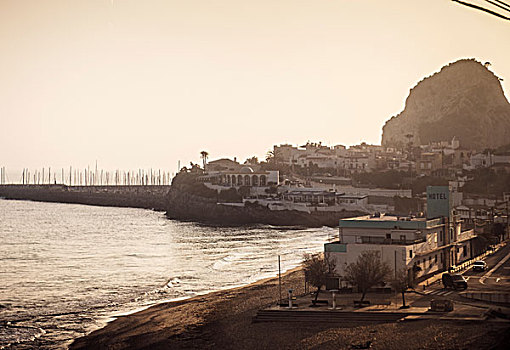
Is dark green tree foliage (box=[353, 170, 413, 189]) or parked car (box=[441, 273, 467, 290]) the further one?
dark green tree foliage (box=[353, 170, 413, 189])

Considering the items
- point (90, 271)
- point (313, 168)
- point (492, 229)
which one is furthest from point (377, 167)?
point (90, 271)

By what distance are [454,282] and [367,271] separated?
15.2 feet

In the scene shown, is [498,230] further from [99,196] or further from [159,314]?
[99,196]

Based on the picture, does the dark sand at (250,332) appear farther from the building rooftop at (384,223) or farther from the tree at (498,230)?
the tree at (498,230)

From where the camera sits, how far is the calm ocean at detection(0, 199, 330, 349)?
29.4 meters

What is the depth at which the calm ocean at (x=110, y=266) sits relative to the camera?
29.4 meters

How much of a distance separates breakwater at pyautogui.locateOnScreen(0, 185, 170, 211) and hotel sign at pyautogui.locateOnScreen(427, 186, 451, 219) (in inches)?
3624

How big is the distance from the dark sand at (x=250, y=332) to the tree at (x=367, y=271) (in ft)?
11.5

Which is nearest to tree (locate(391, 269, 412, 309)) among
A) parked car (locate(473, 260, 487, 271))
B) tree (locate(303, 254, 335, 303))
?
tree (locate(303, 254, 335, 303))

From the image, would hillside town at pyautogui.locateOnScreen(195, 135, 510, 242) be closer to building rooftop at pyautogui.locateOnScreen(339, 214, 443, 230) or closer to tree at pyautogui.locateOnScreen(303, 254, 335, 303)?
building rooftop at pyautogui.locateOnScreen(339, 214, 443, 230)

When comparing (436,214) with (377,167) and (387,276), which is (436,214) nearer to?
(387,276)

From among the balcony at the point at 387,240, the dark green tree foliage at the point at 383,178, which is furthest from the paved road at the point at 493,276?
the dark green tree foliage at the point at 383,178

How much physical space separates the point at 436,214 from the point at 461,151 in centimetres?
8146

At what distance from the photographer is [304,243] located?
2410 inches
